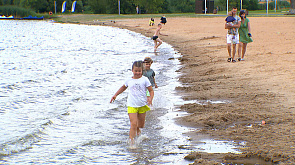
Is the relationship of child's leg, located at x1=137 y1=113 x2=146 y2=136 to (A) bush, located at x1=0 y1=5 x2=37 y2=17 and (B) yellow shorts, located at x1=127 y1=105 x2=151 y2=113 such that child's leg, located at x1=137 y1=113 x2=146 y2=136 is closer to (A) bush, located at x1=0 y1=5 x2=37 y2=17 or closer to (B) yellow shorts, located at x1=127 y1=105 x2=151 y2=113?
(B) yellow shorts, located at x1=127 y1=105 x2=151 y2=113

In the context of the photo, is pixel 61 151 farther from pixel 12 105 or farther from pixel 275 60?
pixel 275 60

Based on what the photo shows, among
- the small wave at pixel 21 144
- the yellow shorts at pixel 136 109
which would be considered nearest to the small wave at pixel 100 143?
the yellow shorts at pixel 136 109

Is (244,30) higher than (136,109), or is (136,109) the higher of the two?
(244,30)

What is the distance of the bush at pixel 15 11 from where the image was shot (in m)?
91.6

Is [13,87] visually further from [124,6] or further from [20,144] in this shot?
[124,6]

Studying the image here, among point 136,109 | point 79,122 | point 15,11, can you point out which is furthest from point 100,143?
point 15,11

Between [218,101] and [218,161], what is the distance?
3.42m

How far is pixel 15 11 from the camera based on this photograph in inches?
3684

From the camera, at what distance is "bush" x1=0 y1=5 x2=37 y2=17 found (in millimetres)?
91625

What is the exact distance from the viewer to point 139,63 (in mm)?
5652

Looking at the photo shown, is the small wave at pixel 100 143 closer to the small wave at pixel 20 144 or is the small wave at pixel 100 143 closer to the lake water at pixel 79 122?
the lake water at pixel 79 122

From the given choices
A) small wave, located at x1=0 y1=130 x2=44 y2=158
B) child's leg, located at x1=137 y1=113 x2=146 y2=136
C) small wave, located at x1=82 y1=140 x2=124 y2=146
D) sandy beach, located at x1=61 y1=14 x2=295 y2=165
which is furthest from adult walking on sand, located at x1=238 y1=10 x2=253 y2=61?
small wave, located at x1=0 y1=130 x2=44 y2=158

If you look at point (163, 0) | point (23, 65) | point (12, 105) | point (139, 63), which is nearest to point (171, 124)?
point (139, 63)

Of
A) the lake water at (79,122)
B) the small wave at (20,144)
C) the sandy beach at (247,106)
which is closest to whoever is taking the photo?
the sandy beach at (247,106)
